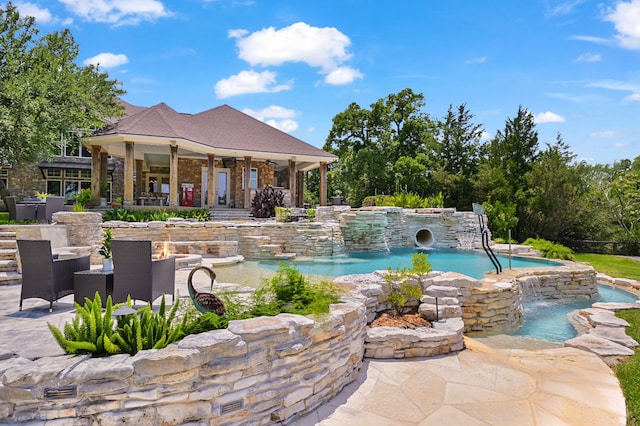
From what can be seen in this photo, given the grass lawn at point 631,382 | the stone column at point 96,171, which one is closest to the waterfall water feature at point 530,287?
the grass lawn at point 631,382

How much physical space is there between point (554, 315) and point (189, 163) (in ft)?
61.8

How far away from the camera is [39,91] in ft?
42.8

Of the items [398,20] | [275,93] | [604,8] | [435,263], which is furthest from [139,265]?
[275,93]

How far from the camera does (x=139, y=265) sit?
4562 mm

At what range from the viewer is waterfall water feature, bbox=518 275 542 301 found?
9.23 m

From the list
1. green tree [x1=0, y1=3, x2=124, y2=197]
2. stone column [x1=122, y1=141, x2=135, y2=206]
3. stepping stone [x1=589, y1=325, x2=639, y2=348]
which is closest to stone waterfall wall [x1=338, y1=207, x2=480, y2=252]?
stone column [x1=122, y1=141, x2=135, y2=206]

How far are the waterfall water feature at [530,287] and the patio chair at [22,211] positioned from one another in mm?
13686

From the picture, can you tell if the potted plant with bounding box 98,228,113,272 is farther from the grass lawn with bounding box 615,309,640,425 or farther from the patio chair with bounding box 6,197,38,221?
the patio chair with bounding box 6,197,38,221

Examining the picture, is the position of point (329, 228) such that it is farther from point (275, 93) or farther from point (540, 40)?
point (275, 93)

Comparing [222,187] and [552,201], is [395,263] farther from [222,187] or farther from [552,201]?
[222,187]

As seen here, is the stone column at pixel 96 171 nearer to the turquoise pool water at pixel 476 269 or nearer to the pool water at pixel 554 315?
the turquoise pool water at pixel 476 269

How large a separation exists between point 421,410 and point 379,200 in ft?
57.4

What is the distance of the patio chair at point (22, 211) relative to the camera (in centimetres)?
1080

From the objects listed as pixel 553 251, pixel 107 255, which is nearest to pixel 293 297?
pixel 107 255
